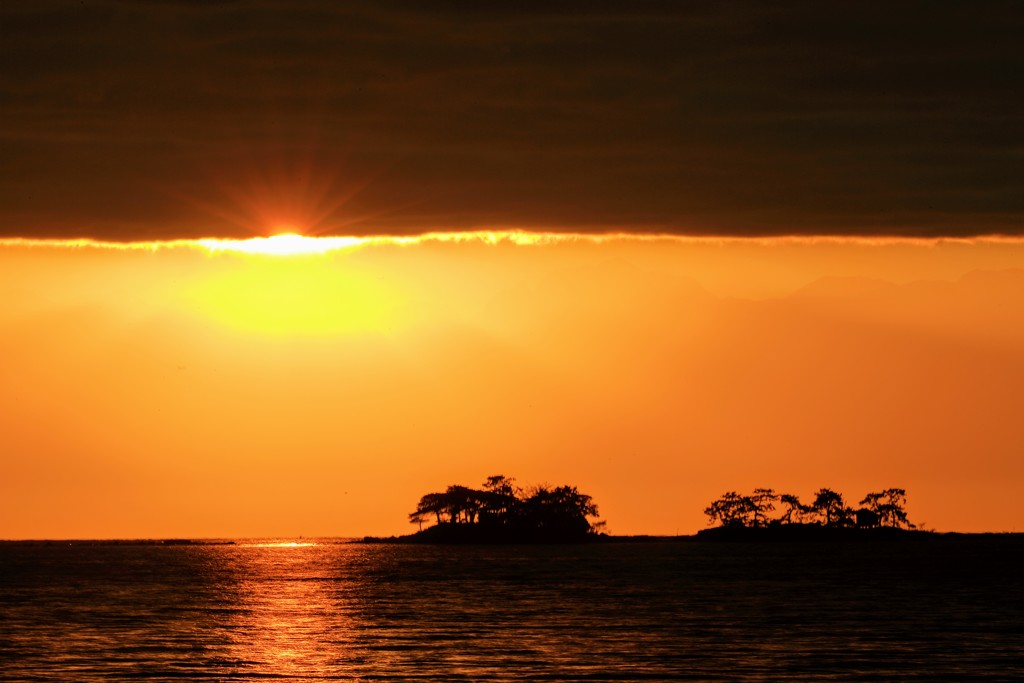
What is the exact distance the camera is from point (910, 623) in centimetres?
10312

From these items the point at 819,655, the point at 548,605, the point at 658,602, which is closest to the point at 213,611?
the point at 548,605

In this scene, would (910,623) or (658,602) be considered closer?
(910,623)

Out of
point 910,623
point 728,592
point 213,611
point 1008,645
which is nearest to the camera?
point 1008,645

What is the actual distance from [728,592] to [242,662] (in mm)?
69043

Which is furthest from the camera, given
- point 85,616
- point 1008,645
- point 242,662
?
point 85,616

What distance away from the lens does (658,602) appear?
128750mm

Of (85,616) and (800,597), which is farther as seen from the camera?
(800,597)

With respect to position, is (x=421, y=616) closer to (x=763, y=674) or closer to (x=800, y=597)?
(x=800, y=597)

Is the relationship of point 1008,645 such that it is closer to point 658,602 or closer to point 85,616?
point 658,602

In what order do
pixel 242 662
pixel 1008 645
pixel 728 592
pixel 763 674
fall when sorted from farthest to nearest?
pixel 728 592
pixel 1008 645
pixel 242 662
pixel 763 674

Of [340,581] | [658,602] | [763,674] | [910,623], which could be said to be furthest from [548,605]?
[340,581]

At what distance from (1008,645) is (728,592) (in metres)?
56.8

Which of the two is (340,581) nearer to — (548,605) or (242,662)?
(548,605)

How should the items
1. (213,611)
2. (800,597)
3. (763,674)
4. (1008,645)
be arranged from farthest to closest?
(800,597) → (213,611) → (1008,645) → (763,674)
